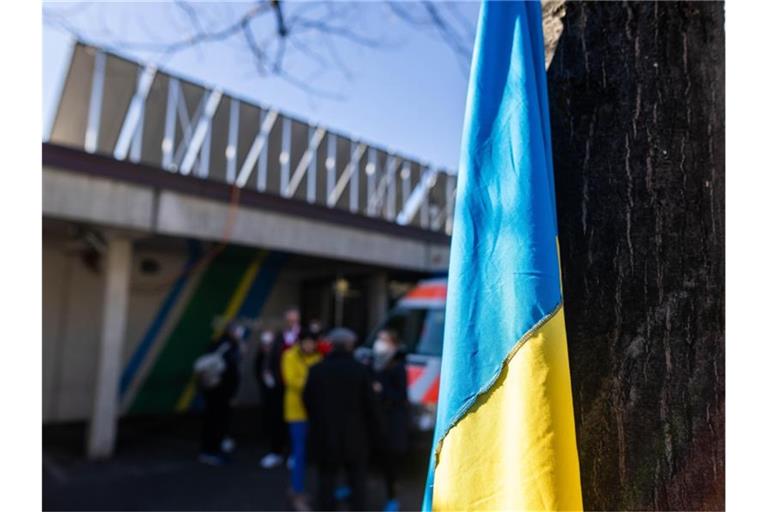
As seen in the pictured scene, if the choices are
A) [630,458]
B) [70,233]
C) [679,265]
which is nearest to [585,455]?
[630,458]

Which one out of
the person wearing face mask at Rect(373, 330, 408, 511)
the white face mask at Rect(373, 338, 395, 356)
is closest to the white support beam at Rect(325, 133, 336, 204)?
the white face mask at Rect(373, 338, 395, 356)

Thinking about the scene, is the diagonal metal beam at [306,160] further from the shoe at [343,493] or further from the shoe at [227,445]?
the shoe at [343,493]

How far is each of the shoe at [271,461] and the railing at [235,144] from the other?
13.3ft

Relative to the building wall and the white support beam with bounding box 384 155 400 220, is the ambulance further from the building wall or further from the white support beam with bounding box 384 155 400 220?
the white support beam with bounding box 384 155 400 220

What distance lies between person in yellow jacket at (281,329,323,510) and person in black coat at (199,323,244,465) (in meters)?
1.56

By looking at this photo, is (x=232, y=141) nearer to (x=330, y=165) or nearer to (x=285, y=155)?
(x=285, y=155)

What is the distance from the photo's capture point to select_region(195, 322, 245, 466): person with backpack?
757 cm

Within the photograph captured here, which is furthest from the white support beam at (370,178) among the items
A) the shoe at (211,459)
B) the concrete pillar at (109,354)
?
the shoe at (211,459)

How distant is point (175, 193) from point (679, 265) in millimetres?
7640

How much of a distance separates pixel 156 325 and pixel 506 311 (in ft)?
36.8

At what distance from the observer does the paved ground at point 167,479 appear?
5.93 m

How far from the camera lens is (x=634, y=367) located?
142 cm

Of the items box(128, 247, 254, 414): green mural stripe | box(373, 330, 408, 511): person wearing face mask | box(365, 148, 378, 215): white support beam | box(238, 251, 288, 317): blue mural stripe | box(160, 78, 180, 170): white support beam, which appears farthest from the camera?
box(365, 148, 378, 215): white support beam

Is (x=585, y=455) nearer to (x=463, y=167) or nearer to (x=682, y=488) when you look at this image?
(x=682, y=488)
